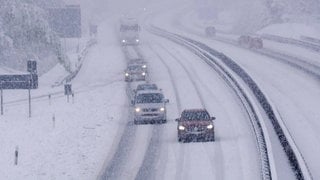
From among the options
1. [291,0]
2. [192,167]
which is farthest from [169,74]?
[291,0]

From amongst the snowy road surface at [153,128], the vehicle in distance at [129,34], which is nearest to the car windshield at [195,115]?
the snowy road surface at [153,128]

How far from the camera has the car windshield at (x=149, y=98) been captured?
38.1 m

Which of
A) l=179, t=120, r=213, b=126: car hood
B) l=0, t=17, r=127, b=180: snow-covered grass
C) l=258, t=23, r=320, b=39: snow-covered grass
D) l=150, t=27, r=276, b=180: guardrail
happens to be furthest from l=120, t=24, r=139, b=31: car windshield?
l=179, t=120, r=213, b=126: car hood

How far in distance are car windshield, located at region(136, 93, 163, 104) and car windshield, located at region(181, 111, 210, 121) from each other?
5342 mm

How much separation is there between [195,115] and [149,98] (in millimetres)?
6256

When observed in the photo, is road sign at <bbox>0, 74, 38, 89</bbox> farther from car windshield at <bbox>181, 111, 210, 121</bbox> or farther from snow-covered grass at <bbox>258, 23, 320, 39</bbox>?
snow-covered grass at <bbox>258, 23, 320, 39</bbox>

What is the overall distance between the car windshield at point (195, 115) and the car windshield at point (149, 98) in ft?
17.5

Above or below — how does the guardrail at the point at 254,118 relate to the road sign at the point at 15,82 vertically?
below

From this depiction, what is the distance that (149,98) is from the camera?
38438 millimetres

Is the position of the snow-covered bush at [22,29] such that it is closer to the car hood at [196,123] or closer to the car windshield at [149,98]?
the car windshield at [149,98]

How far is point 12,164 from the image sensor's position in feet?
96.3

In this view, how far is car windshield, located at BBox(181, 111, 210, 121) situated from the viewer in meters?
32.3

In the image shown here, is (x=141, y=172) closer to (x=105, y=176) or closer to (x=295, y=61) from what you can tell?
(x=105, y=176)

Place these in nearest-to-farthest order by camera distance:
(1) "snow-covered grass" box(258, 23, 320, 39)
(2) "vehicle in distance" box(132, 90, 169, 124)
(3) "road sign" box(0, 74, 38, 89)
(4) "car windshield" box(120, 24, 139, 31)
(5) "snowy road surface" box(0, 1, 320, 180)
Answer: (5) "snowy road surface" box(0, 1, 320, 180), (2) "vehicle in distance" box(132, 90, 169, 124), (3) "road sign" box(0, 74, 38, 89), (1) "snow-covered grass" box(258, 23, 320, 39), (4) "car windshield" box(120, 24, 139, 31)
